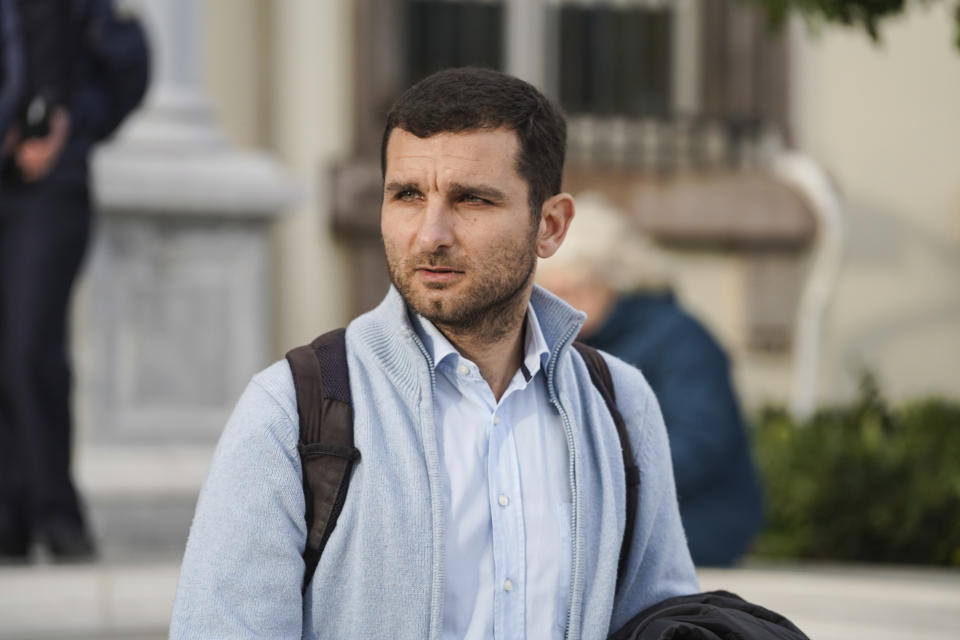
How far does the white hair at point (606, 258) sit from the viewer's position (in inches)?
199

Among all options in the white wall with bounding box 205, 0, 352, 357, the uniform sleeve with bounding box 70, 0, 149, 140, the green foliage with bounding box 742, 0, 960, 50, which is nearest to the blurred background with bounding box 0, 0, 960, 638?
the white wall with bounding box 205, 0, 352, 357

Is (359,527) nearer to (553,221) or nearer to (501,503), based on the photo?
(501,503)

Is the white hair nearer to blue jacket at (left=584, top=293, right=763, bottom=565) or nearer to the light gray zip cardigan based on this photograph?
blue jacket at (left=584, top=293, right=763, bottom=565)

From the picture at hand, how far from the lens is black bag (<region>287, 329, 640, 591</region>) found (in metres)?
2.23

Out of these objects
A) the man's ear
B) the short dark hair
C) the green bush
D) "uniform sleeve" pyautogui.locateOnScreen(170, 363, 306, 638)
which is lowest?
the green bush

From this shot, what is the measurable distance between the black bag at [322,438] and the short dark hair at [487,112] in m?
0.28

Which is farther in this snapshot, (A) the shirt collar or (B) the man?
(A) the shirt collar

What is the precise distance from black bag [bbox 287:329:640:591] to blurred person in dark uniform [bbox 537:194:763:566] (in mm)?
2709

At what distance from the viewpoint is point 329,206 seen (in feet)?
32.7

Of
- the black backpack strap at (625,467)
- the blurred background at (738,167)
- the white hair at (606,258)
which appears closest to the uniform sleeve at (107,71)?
the white hair at (606,258)

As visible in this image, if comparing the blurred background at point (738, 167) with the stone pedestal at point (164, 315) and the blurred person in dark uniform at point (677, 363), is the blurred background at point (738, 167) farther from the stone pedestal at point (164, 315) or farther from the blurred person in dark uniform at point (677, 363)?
the blurred person in dark uniform at point (677, 363)

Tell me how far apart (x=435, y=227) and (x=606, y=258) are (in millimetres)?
2861

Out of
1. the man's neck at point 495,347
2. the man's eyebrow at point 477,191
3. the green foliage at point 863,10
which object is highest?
the green foliage at point 863,10

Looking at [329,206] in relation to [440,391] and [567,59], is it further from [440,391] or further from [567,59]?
[440,391]
